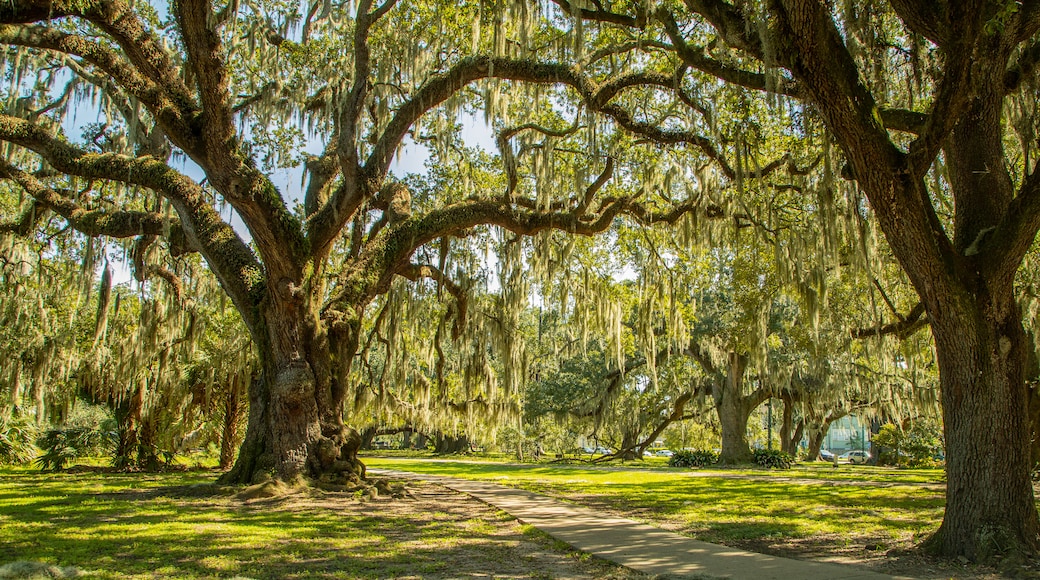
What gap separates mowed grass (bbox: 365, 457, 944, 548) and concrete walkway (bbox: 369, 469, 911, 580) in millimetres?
539

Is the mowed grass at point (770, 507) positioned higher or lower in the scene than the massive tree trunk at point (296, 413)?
lower

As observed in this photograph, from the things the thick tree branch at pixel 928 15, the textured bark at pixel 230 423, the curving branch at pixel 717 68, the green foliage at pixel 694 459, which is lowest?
the green foliage at pixel 694 459

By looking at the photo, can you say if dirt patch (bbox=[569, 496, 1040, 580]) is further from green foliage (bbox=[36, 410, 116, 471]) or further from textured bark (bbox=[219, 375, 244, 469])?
green foliage (bbox=[36, 410, 116, 471])

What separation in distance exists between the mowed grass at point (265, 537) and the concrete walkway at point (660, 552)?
297mm

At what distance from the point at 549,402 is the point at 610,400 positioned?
2.45 m

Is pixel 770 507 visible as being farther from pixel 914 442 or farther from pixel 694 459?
pixel 914 442

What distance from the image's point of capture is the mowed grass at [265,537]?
451 centimetres

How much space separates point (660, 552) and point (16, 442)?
17.2m

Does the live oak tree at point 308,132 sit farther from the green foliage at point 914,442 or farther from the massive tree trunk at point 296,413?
the green foliage at point 914,442

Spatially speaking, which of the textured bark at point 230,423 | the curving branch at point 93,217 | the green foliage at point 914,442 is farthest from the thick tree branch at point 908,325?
the green foliage at point 914,442

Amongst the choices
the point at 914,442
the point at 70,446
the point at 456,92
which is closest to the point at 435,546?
the point at 456,92

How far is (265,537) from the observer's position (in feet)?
18.5

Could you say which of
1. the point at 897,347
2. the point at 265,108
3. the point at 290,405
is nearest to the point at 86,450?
the point at 290,405

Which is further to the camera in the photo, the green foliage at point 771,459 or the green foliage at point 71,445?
the green foliage at point 771,459
